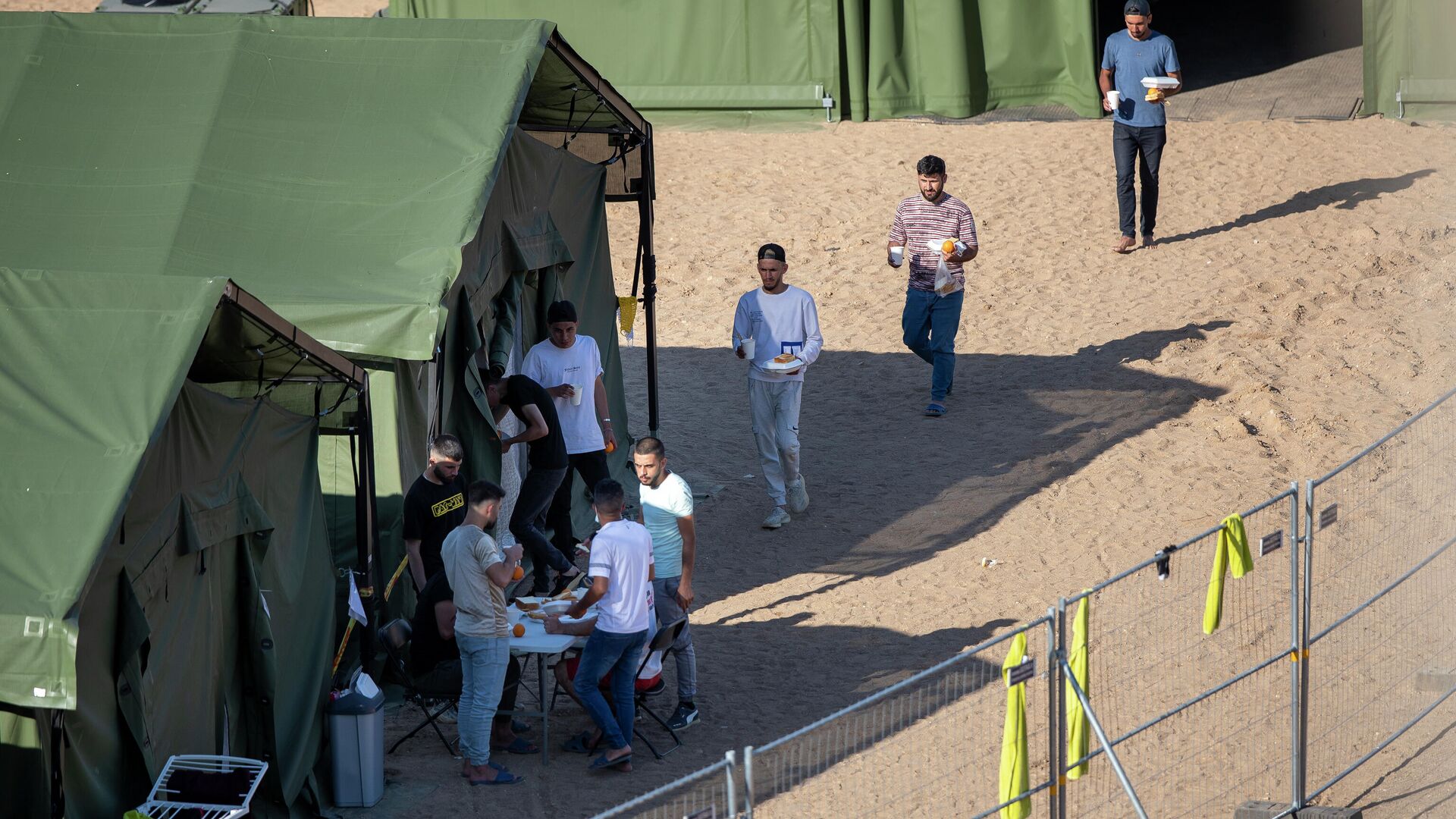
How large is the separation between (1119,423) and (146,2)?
48.5 ft

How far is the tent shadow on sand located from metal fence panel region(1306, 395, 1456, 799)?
2.22m

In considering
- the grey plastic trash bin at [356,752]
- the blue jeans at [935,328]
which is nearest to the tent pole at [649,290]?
the blue jeans at [935,328]

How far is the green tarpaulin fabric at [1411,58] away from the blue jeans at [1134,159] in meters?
4.28

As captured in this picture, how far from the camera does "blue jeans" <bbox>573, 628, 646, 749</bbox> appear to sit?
7.39 metres

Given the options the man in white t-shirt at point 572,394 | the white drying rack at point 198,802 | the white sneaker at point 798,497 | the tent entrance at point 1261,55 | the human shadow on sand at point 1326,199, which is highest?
the tent entrance at point 1261,55

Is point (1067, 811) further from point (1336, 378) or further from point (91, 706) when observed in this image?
point (1336, 378)

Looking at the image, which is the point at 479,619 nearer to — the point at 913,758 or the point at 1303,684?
the point at 913,758

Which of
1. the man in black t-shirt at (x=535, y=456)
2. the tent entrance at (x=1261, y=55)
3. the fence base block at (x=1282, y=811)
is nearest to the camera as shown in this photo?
the fence base block at (x=1282, y=811)

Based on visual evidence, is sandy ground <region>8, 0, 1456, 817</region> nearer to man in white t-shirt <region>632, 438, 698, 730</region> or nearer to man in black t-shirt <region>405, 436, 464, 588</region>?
man in white t-shirt <region>632, 438, 698, 730</region>

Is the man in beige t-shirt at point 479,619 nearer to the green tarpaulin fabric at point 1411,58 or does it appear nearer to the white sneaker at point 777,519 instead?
the white sneaker at point 777,519

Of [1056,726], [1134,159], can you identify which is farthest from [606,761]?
[1134,159]

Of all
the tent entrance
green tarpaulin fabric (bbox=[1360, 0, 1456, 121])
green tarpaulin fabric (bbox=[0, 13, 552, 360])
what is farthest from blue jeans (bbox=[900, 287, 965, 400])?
green tarpaulin fabric (bbox=[1360, 0, 1456, 121])

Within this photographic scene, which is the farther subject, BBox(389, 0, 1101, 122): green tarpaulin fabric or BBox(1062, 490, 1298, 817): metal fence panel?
BBox(389, 0, 1101, 122): green tarpaulin fabric

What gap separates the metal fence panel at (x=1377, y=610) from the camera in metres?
7.79
